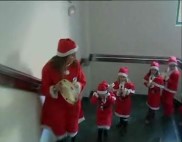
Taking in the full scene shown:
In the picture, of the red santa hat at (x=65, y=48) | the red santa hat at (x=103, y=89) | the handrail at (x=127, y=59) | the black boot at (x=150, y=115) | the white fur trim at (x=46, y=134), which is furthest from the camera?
the handrail at (x=127, y=59)

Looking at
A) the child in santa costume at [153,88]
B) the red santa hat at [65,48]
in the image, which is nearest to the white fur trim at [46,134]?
the red santa hat at [65,48]

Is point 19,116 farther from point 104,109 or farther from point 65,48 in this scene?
point 104,109

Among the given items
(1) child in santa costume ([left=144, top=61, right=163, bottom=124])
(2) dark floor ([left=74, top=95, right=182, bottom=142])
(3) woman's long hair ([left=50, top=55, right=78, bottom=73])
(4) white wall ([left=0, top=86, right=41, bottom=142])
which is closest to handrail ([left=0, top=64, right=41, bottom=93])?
(4) white wall ([left=0, top=86, right=41, bottom=142])

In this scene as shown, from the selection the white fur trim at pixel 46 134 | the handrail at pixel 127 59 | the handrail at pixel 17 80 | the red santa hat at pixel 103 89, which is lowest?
the white fur trim at pixel 46 134

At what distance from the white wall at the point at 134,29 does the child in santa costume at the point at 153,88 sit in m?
0.32

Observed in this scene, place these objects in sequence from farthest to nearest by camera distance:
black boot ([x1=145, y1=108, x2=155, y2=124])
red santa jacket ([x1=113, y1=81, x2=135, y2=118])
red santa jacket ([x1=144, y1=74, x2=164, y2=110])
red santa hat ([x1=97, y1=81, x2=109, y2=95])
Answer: black boot ([x1=145, y1=108, x2=155, y2=124]) < red santa jacket ([x1=144, y1=74, x2=164, y2=110]) < red santa jacket ([x1=113, y1=81, x2=135, y2=118]) < red santa hat ([x1=97, y1=81, x2=109, y2=95])

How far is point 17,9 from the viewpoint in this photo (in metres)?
1.92

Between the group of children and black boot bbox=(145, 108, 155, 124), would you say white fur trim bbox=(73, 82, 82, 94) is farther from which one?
black boot bbox=(145, 108, 155, 124)

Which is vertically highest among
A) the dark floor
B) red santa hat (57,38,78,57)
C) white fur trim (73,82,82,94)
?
red santa hat (57,38,78,57)

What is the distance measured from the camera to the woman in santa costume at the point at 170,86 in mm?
2844

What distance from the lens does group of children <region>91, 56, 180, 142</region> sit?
2404mm

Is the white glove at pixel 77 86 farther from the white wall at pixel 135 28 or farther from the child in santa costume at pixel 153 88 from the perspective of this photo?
the white wall at pixel 135 28

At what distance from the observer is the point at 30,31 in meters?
2.10

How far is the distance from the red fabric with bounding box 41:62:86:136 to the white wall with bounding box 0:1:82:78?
0.14 m
